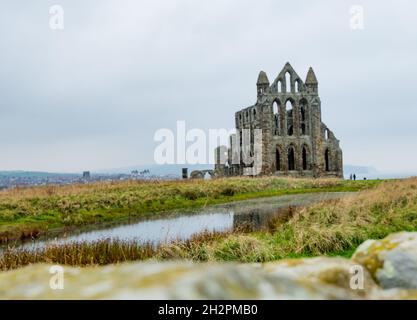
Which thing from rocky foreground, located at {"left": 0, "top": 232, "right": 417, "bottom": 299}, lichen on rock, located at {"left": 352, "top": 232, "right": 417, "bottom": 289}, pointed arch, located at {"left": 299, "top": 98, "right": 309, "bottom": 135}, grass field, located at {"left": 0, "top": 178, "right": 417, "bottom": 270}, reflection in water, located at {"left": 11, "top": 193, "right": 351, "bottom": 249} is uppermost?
pointed arch, located at {"left": 299, "top": 98, "right": 309, "bottom": 135}

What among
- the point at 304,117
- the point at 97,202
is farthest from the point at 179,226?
the point at 304,117

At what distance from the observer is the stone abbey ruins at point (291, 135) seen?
59.3m

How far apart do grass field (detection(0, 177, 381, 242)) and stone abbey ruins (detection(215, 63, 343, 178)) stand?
23189mm

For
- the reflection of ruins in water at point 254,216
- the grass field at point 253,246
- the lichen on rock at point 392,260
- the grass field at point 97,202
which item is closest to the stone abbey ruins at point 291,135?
the grass field at point 97,202

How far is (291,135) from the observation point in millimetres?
62781

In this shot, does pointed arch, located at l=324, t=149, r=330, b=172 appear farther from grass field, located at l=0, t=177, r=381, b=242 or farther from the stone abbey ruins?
grass field, located at l=0, t=177, r=381, b=242

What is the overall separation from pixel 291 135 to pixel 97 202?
43.5m

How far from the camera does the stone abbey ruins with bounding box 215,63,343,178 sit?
59.3 metres

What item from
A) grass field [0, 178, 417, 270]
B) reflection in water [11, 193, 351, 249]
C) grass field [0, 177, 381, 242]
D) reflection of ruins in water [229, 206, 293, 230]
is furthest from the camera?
grass field [0, 177, 381, 242]

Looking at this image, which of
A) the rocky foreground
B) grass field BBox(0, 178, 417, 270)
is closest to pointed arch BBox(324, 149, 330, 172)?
grass field BBox(0, 178, 417, 270)

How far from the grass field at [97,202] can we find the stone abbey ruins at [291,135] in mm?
23189

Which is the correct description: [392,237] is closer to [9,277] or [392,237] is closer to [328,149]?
[9,277]
